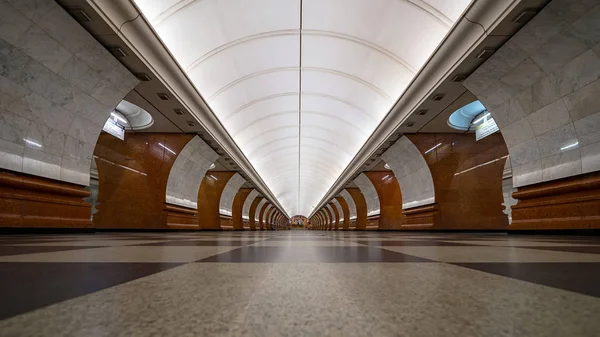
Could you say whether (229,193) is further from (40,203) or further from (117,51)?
(117,51)

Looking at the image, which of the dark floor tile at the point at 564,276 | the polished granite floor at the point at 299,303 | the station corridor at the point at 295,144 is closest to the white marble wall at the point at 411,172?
the station corridor at the point at 295,144

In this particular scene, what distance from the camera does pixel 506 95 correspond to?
265 inches

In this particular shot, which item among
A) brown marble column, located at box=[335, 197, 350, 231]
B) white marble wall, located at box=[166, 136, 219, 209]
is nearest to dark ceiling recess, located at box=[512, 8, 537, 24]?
white marble wall, located at box=[166, 136, 219, 209]

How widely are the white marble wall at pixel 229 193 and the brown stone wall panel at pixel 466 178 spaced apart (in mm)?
11362

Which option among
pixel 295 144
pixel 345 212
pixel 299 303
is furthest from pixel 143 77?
pixel 345 212

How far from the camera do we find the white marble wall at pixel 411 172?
1217cm

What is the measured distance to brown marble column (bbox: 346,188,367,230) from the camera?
25.0m

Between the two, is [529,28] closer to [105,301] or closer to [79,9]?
[105,301]

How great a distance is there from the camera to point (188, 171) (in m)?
13.5

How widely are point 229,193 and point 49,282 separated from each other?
20.4 meters

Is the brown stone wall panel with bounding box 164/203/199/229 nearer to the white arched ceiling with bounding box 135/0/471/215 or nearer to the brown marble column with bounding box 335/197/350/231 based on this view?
the white arched ceiling with bounding box 135/0/471/215

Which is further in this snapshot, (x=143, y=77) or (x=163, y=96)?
(x=163, y=96)

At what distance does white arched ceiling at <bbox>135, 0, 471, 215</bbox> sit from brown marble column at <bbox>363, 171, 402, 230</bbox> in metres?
5.25

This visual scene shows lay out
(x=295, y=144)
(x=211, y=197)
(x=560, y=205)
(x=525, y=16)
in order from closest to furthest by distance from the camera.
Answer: (x=525, y=16) → (x=560, y=205) → (x=295, y=144) → (x=211, y=197)
